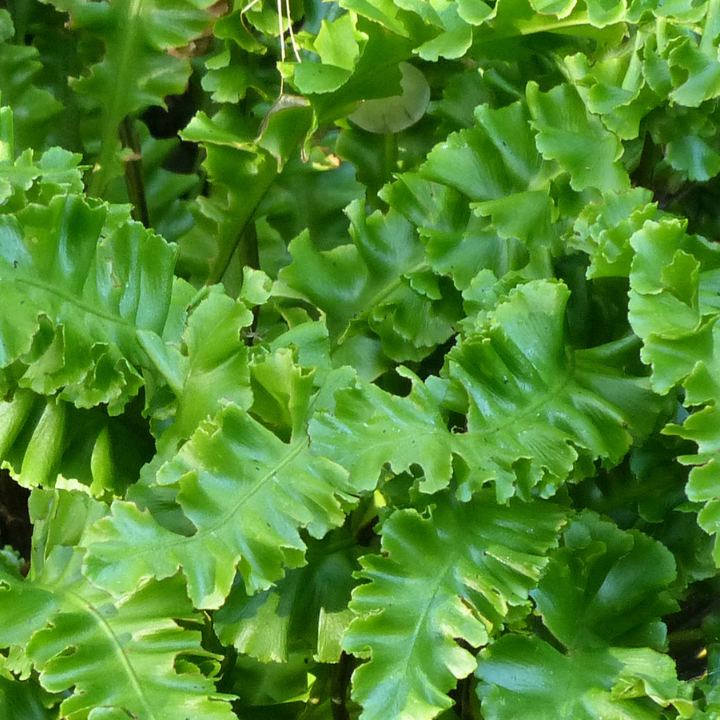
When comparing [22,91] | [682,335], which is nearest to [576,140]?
[682,335]

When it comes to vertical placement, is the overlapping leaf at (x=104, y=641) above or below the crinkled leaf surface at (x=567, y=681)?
above

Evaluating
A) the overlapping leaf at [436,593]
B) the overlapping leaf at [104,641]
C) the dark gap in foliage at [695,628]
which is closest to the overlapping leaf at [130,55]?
the overlapping leaf at [104,641]

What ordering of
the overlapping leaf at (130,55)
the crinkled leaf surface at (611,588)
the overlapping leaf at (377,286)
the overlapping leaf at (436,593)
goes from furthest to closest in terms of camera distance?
the overlapping leaf at (130,55), the overlapping leaf at (377,286), the crinkled leaf surface at (611,588), the overlapping leaf at (436,593)

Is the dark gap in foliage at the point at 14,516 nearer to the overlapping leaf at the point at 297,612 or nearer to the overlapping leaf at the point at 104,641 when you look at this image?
the overlapping leaf at the point at 104,641

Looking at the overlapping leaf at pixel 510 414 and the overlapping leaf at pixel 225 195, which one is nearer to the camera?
the overlapping leaf at pixel 510 414

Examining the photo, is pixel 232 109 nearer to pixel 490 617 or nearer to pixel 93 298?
pixel 93 298

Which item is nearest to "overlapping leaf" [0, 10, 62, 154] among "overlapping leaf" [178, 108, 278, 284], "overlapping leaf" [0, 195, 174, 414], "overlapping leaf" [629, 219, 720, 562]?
"overlapping leaf" [178, 108, 278, 284]

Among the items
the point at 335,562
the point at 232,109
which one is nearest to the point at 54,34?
the point at 232,109

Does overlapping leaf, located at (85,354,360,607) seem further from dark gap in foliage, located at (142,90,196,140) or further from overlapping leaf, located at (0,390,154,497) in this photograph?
dark gap in foliage, located at (142,90,196,140)
